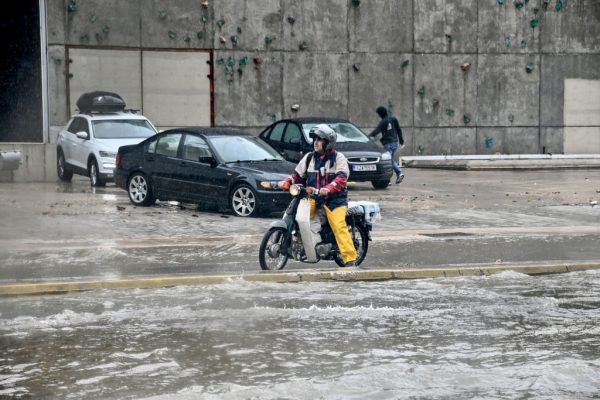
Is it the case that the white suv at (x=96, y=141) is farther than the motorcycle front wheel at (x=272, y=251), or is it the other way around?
the white suv at (x=96, y=141)

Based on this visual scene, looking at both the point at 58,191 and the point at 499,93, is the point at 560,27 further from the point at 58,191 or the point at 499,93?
the point at 58,191

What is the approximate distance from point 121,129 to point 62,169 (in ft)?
6.01

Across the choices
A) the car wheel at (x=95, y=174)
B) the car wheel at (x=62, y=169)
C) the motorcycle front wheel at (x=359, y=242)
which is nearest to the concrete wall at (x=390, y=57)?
the car wheel at (x=62, y=169)

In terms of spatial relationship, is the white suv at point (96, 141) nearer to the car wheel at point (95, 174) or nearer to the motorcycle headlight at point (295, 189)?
the car wheel at point (95, 174)

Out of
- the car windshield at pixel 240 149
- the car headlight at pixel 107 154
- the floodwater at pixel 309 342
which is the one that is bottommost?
the floodwater at pixel 309 342

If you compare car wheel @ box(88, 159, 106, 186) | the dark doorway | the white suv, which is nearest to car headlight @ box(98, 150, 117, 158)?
the white suv

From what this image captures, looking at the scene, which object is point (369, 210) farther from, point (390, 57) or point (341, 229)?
point (390, 57)

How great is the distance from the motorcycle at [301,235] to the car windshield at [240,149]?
6.52m

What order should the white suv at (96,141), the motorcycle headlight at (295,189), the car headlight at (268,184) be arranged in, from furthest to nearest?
the white suv at (96,141) < the car headlight at (268,184) < the motorcycle headlight at (295,189)

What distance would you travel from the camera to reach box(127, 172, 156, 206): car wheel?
20.3 metres

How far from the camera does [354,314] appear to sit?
10.1m

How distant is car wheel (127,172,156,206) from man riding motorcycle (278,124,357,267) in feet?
25.9

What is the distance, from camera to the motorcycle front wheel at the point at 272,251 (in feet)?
41.4

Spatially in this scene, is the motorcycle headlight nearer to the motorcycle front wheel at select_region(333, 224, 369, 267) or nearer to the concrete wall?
the motorcycle front wheel at select_region(333, 224, 369, 267)
